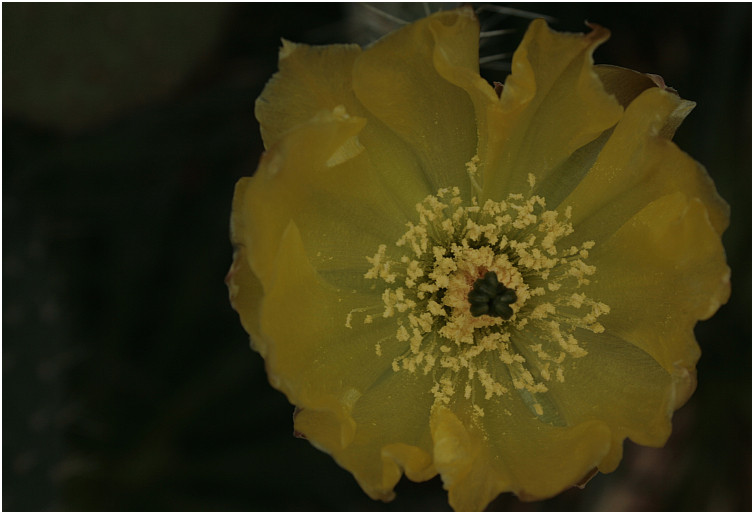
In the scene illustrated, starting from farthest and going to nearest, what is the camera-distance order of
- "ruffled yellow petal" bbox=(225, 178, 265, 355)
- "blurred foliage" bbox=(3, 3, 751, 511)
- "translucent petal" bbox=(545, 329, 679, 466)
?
"blurred foliage" bbox=(3, 3, 751, 511) < "translucent petal" bbox=(545, 329, 679, 466) < "ruffled yellow petal" bbox=(225, 178, 265, 355)

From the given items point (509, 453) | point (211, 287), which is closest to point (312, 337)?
point (509, 453)

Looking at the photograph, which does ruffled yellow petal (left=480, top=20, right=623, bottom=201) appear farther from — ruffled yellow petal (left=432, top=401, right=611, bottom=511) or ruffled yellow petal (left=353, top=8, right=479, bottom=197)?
ruffled yellow petal (left=432, top=401, right=611, bottom=511)

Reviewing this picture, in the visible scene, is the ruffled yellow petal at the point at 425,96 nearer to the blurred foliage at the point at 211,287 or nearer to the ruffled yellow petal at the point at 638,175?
the ruffled yellow petal at the point at 638,175

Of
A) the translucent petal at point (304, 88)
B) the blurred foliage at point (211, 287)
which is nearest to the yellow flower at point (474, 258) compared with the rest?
the translucent petal at point (304, 88)

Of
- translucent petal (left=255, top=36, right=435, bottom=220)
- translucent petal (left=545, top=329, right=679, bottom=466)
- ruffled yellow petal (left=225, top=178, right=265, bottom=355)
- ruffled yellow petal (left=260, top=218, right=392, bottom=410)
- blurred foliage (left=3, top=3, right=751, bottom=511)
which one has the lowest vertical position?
blurred foliage (left=3, top=3, right=751, bottom=511)

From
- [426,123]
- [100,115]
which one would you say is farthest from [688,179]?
[100,115]

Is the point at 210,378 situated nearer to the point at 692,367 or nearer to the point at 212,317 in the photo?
the point at 212,317

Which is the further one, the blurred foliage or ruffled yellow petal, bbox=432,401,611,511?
the blurred foliage

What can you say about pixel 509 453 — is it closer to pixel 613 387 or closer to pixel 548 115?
pixel 613 387

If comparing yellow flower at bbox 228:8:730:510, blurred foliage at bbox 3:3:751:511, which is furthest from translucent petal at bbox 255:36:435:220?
blurred foliage at bbox 3:3:751:511
